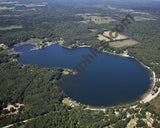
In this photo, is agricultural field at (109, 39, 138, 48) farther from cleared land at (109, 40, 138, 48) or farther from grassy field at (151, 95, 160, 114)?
grassy field at (151, 95, 160, 114)

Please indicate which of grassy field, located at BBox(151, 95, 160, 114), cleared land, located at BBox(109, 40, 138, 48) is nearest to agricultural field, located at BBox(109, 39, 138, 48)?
cleared land, located at BBox(109, 40, 138, 48)

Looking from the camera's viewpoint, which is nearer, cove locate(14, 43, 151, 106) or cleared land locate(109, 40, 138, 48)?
cove locate(14, 43, 151, 106)

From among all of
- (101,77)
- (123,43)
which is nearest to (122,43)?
(123,43)

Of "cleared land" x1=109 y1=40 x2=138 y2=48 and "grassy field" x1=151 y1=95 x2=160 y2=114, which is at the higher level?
"cleared land" x1=109 y1=40 x2=138 y2=48

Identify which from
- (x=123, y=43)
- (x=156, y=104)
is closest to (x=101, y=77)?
(x=156, y=104)

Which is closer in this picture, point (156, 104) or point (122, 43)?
point (156, 104)

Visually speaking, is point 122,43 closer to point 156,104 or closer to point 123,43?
point 123,43

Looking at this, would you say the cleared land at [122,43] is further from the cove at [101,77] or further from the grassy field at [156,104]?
the grassy field at [156,104]

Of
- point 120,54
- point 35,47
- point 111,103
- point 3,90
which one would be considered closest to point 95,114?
point 111,103

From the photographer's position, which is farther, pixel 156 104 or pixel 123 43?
pixel 123 43

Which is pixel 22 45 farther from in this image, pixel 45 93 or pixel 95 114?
pixel 95 114

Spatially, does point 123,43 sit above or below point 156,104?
above

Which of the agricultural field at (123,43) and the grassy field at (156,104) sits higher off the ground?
the agricultural field at (123,43)

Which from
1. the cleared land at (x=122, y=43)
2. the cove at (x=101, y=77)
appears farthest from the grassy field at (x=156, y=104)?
the cleared land at (x=122, y=43)
